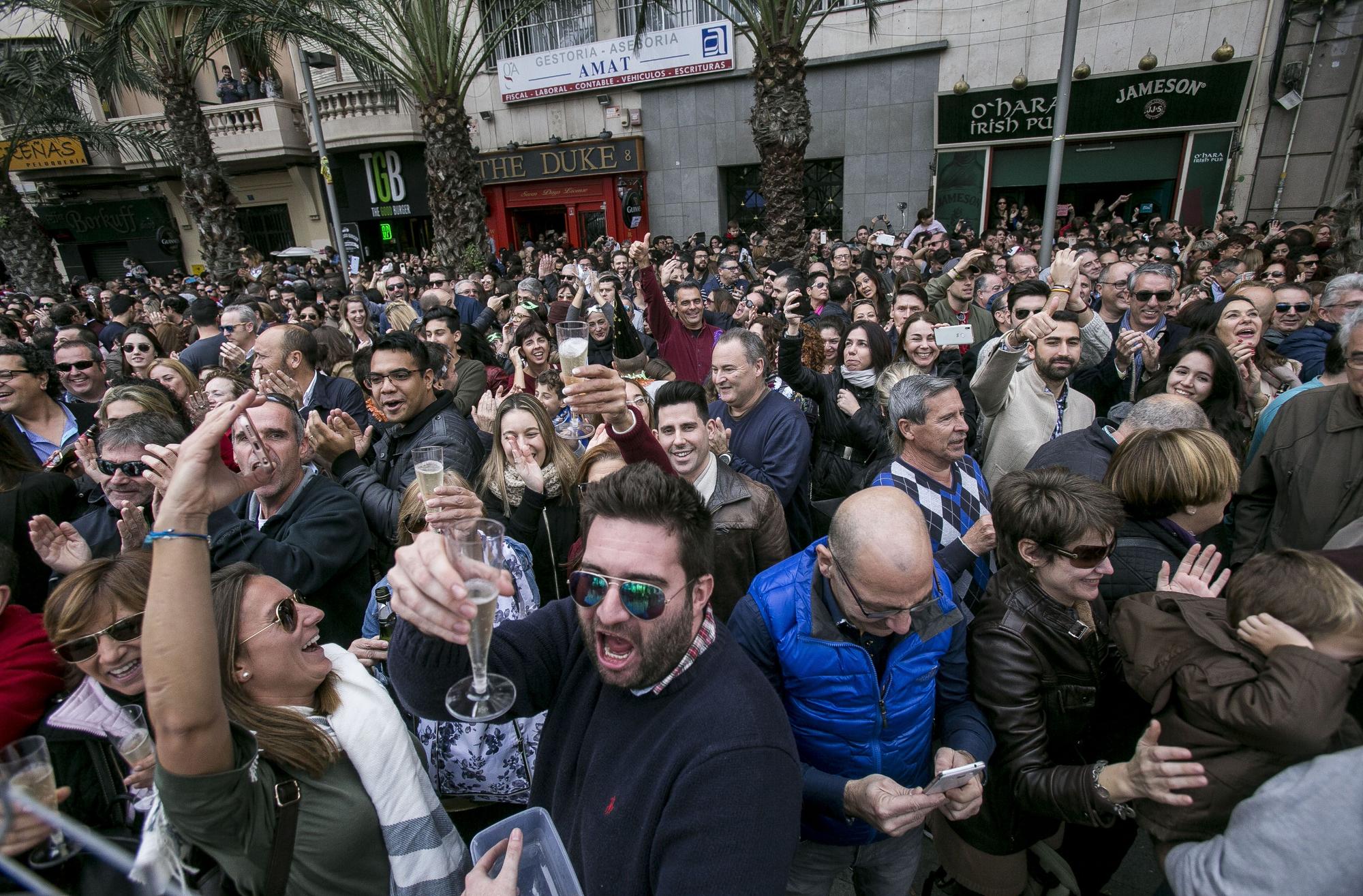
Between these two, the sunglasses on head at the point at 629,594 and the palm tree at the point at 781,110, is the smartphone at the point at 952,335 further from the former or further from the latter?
the palm tree at the point at 781,110

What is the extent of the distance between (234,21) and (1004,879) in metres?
15.7

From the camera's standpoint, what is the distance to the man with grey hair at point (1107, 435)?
291 cm

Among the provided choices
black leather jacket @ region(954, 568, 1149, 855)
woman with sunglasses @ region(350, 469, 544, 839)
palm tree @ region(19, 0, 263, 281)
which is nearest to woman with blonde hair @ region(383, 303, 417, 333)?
woman with sunglasses @ region(350, 469, 544, 839)

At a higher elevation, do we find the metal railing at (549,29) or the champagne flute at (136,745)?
the metal railing at (549,29)

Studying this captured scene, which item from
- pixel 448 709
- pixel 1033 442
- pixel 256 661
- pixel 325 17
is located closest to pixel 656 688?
pixel 448 709

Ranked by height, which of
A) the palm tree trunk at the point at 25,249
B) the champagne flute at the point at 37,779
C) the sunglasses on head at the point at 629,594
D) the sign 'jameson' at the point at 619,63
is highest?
the sign 'jameson' at the point at 619,63

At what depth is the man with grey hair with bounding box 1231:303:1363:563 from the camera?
3.02 meters

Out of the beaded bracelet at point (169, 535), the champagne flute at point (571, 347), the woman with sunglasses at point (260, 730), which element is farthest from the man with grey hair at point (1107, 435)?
the beaded bracelet at point (169, 535)

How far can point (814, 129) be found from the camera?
17188 millimetres

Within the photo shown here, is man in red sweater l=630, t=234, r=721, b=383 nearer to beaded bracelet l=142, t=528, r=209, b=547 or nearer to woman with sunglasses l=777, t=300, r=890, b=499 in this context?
woman with sunglasses l=777, t=300, r=890, b=499

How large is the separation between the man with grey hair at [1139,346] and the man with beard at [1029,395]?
0.81 meters

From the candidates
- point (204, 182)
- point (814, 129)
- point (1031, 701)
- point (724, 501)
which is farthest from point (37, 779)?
point (814, 129)

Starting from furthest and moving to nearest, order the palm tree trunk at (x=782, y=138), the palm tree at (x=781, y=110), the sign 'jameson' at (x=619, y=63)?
the sign 'jameson' at (x=619, y=63), the palm tree trunk at (x=782, y=138), the palm tree at (x=781, y=110)

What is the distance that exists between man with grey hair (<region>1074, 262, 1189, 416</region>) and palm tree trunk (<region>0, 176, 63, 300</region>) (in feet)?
56.2
